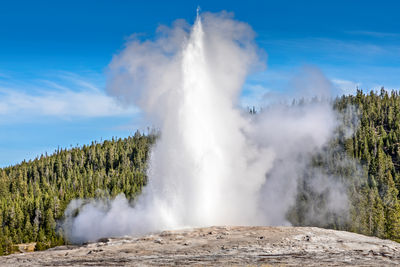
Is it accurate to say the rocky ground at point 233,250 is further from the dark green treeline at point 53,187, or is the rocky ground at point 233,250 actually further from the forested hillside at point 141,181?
the dark green treeline at point 53,187

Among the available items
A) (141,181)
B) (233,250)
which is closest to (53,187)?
(141,181)

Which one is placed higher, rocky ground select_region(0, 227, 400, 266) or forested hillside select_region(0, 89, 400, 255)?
forested hillside select_region(0, 89, 400, 255)

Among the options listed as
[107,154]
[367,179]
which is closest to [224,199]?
[367,179]

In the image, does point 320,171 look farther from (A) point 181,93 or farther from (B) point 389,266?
(B) point 389,266

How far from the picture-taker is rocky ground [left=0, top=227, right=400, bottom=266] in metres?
29.7

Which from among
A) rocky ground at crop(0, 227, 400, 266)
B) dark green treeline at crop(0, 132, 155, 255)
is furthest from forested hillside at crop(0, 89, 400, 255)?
rocky ground at crop(0, 227, 400, 266)

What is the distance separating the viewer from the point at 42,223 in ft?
381

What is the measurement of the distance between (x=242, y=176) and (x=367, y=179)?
299 feet

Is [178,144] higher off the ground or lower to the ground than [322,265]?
higher

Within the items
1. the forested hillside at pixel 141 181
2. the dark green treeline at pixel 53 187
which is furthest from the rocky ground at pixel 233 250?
the dark green treeline at pixel 53 187

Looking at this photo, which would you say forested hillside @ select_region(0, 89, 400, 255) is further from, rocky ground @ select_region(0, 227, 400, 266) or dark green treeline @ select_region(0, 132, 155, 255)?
rocky ground @ select_region(0, 227, 400, 266)

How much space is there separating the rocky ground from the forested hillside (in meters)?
46.4

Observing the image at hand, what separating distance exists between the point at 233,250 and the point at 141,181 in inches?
4646

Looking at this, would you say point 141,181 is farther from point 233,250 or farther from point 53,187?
point 233,250
